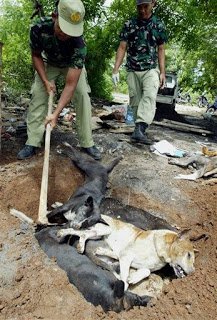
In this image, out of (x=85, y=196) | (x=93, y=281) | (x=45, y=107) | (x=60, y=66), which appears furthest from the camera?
(x=45, y=107)

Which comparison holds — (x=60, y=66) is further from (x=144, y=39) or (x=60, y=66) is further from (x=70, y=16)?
(x=144, y=39)

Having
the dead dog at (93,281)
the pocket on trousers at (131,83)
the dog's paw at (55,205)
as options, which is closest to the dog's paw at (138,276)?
the dead dog at (93,281)

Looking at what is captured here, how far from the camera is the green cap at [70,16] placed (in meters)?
3.33

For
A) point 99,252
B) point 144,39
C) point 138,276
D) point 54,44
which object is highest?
point 144,39

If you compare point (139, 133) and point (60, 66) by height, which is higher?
point (60, 66)

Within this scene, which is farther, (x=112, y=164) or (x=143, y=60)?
(x=143, y=60)

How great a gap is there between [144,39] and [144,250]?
3364mm

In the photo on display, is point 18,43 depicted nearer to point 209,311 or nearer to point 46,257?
point 46,257

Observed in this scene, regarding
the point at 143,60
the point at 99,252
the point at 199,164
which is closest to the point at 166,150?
the point at 199,164

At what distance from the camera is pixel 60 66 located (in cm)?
424

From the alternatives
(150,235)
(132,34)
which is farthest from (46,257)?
(132,34)

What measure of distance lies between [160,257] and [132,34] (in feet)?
11.6

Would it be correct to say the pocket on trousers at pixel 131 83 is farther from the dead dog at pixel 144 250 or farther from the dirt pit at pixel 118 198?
the dead dog at pixel 144 250

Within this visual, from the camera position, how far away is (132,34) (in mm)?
5250
